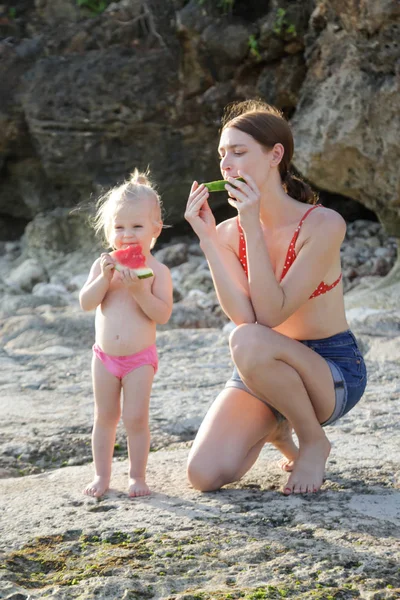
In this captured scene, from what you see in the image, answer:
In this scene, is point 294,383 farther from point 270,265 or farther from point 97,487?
point 97,487

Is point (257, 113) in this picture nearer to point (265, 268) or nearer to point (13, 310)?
point (265, 268)

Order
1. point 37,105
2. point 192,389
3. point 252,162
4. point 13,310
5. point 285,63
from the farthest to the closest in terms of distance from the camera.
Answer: point 37,105, point 285,63, point 13,310, point 192,389, point 252,162

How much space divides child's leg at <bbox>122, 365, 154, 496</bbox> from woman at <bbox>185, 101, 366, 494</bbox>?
0.19 meters

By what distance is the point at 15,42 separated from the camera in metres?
8.66

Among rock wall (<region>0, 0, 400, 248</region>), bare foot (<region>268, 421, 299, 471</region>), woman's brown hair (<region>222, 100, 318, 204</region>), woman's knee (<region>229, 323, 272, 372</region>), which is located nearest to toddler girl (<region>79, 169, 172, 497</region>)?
woman's knee (<region>229, 323, 272, 372</region>)

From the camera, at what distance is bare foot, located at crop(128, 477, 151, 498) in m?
2.98

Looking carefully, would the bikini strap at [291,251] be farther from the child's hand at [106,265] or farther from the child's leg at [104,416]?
the child's leg at [104,416]

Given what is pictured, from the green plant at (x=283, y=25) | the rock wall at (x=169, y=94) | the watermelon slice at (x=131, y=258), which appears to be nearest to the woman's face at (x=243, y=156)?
the watermelon slice at (x=131, y=258)

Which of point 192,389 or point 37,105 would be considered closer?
point 192,389

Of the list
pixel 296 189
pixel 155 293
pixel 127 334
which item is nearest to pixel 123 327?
pixel 127 334

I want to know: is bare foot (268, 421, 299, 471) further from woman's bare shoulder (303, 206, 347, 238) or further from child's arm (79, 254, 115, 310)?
child's arm (79, 254, 115, 310)

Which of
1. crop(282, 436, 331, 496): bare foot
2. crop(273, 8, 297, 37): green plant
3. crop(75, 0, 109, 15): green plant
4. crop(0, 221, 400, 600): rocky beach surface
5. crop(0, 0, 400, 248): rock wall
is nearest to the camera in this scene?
crop(0, 221, 400, 600): rocky beach surface

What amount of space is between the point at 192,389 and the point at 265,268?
1.69 meters

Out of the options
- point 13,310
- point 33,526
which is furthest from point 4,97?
point 33,526
